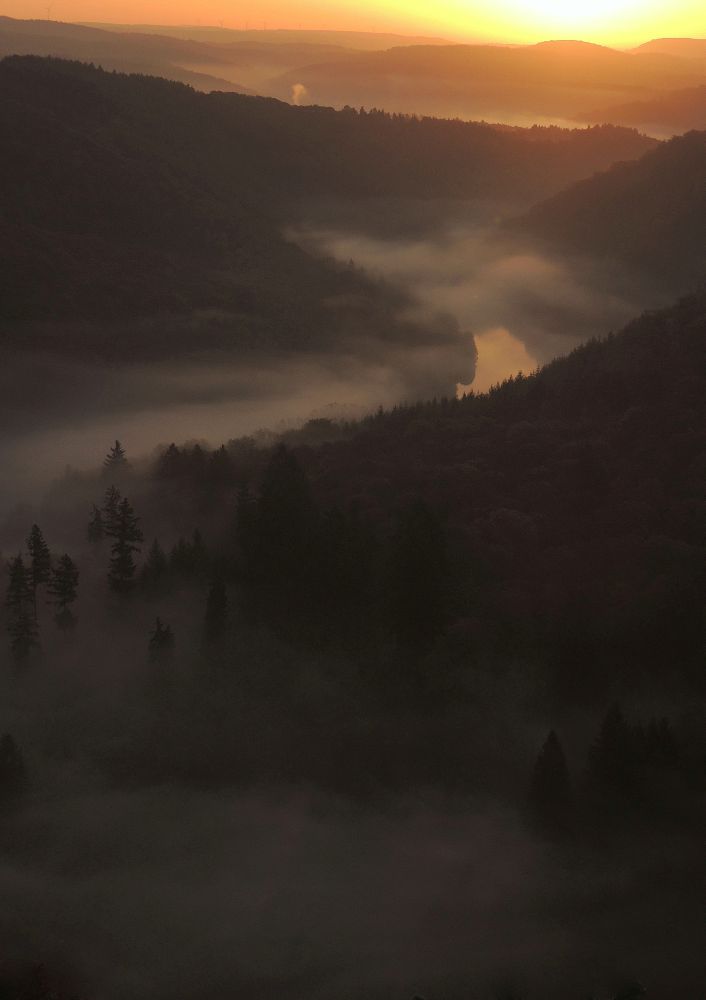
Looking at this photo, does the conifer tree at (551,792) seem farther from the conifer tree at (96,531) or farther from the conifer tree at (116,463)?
the conifer tree at (116,463)

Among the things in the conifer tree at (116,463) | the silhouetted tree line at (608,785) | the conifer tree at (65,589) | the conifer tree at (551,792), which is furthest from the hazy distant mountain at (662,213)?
the conifer tree at (551,792)

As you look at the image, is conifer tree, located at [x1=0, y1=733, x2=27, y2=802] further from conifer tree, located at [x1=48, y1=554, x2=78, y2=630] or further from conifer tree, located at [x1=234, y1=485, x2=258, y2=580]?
conifer tree, located at [x1=234, y1=485, x2=258, y2=580]

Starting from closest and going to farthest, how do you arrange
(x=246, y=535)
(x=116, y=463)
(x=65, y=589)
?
(x=65, y=589), (x=246, y=535), (x=116, y=463)

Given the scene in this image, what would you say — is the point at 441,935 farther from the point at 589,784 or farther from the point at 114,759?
the point at 114,759

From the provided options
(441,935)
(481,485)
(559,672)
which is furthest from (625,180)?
(441,935)

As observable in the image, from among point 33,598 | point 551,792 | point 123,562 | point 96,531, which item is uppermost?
point 96,531

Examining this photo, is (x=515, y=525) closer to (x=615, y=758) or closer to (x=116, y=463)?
(x=615, y=758)

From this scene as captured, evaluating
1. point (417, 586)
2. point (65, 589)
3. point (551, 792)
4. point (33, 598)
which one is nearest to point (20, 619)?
point (33, 598)
